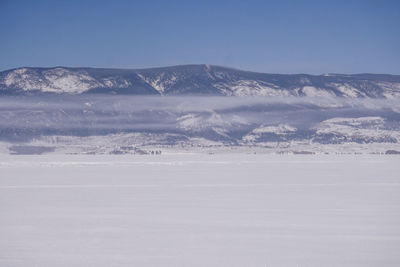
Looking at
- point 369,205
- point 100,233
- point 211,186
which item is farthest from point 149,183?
point 100,233

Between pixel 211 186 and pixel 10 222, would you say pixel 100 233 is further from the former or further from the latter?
pixel 211 186

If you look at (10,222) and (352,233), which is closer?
(352,233)

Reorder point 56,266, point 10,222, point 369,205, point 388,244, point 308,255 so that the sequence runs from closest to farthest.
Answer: point 56,266
point 308,255
point 388,244
point 10,222
point 369,205

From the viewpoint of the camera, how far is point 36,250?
25.0 ft

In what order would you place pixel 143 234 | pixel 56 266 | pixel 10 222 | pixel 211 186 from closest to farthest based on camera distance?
pixel 56 266 < pixel 143 234 < pixel 10 222 < pixel 211 186

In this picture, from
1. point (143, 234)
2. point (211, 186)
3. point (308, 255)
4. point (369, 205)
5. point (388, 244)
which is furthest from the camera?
point (211, 186)

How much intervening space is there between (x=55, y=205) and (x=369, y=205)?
7446 millimetres

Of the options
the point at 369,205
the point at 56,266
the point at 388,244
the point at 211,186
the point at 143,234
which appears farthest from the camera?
the point at 211,186

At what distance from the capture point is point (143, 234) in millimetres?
8773

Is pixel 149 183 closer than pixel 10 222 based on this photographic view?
No

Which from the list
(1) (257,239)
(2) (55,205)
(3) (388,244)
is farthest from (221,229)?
(2) (55,205)

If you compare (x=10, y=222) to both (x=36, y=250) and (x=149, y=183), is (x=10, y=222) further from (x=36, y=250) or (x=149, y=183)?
(x=149, y=183)

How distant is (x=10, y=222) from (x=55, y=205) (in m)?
2.62

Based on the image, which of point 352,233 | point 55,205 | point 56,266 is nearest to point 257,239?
point 352,233
